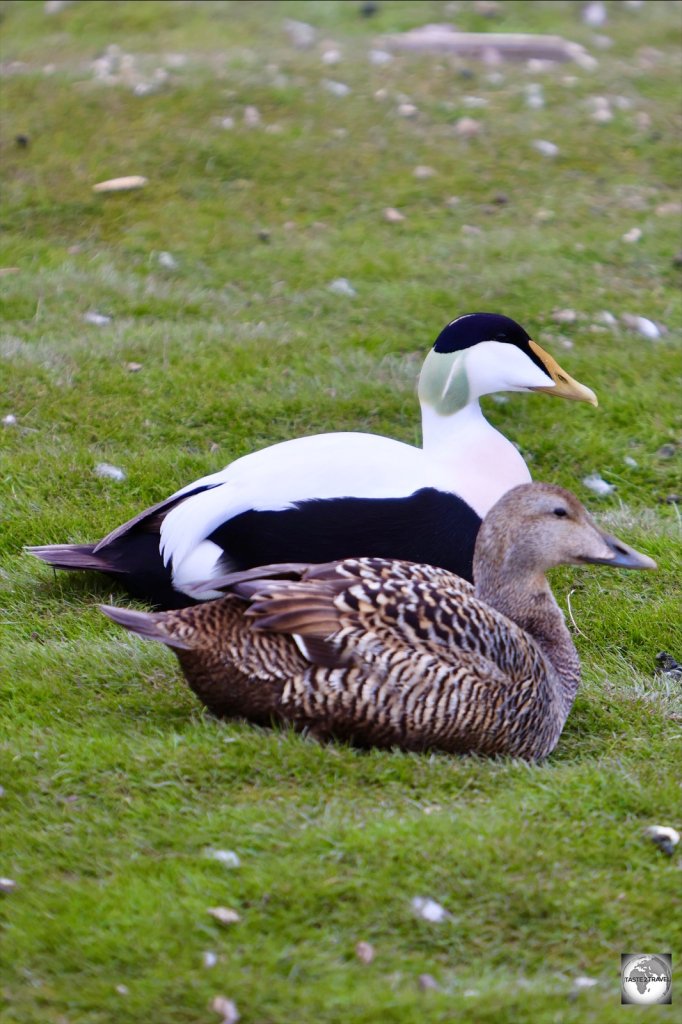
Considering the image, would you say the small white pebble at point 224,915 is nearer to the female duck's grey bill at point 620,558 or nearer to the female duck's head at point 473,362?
the female duck's grey bill at point 620,558

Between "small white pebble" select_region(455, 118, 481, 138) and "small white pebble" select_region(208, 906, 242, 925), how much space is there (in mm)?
5631

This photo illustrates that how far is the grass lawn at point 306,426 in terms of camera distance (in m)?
2.55

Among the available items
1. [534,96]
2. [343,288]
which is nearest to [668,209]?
[534,96]

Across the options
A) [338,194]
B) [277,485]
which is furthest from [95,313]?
[277,485]

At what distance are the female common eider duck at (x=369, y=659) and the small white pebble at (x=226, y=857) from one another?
0.44m

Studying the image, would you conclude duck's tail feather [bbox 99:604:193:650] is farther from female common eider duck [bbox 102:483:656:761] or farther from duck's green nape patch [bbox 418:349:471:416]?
duck's green nape patch [bbox 418:349:471:416]

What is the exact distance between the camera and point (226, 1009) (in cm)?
237

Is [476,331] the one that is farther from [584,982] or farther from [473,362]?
[584,982]

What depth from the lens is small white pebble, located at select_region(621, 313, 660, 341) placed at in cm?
580

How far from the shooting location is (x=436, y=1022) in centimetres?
234

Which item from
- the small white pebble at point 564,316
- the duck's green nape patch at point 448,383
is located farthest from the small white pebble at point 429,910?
the small white pebble at point 564,316

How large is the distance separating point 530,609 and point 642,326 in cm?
285

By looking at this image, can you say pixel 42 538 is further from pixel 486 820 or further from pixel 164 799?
pixel 486 820

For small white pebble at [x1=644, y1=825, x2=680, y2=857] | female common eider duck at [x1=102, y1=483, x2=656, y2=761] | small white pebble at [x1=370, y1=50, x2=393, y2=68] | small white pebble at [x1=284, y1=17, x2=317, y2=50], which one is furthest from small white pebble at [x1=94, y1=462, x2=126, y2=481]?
small white pebble at [x1=284, y1=17, x2=317, y2=50]
